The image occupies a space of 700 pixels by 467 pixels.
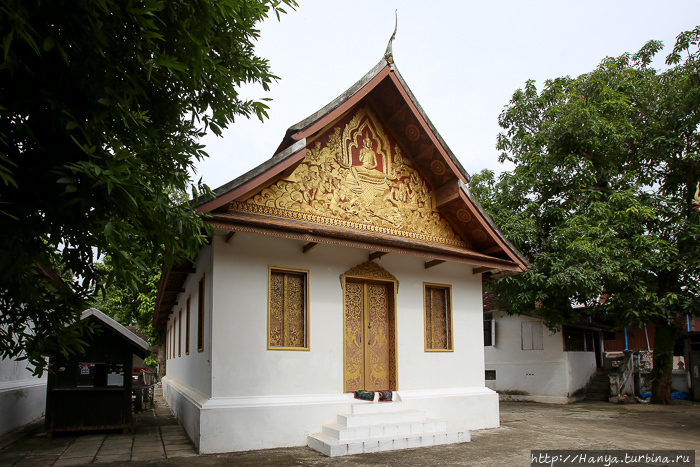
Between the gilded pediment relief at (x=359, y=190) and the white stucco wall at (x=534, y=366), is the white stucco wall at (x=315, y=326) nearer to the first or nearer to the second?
the gilded pediment relief at (x=359, y=190)

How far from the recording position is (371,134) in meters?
10.1

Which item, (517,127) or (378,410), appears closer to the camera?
(378,410)

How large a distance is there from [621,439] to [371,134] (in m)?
→ 6.92

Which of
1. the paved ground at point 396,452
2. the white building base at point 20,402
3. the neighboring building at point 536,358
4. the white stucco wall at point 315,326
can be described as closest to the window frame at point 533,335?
the neighboring building at point 536,358

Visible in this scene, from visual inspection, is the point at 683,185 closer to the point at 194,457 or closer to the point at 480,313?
the point at 480,313

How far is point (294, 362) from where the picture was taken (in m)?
8.59

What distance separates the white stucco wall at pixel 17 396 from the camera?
10.3 metres

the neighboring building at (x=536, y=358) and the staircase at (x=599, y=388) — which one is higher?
the neighboring building at (x=536, y=358)

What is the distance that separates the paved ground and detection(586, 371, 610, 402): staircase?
599 centimetres

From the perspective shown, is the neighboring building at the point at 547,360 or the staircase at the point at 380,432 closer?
the staircase at the point at 380,432

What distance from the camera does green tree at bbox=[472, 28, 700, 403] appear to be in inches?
580

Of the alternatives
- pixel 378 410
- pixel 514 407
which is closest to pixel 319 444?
pixel 378 410

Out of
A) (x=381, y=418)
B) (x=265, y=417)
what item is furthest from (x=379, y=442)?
(x=265, y=417)

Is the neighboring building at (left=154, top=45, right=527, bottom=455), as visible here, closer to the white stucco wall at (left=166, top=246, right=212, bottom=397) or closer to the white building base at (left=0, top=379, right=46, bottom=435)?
the white stucco wall at (left=166, top=246, right=212, bottom=397)
